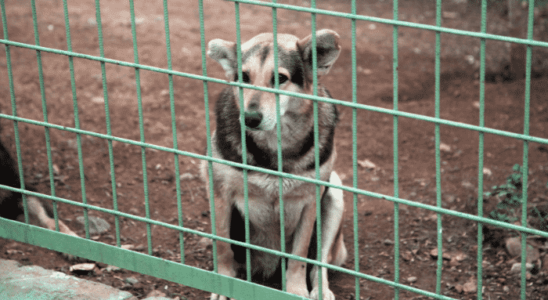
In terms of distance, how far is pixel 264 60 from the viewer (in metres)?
3.26

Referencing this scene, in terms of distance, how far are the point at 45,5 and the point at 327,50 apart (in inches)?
239

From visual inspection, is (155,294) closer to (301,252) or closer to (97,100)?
(301,252)

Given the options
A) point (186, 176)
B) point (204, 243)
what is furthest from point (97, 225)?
point (186, 176)

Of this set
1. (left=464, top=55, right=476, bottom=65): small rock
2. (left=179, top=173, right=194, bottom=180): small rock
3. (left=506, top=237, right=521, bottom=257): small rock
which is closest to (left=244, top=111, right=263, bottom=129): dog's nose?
(left=506, top=237, right=521, bottom=257): small rock

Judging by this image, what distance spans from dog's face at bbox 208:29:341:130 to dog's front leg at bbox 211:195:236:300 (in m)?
0.57

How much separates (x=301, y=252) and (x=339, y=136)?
2168mm

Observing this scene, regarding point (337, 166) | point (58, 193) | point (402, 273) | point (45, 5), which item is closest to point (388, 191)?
point (337, 166)

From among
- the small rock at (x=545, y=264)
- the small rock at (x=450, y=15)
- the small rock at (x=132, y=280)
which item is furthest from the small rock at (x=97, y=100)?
the small rock at (x=450, y=15)

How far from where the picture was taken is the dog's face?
10.1 feet

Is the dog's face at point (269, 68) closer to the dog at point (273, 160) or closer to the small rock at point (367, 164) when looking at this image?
the dog at point (273, 160)

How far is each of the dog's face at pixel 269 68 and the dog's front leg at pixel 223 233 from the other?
0.57m

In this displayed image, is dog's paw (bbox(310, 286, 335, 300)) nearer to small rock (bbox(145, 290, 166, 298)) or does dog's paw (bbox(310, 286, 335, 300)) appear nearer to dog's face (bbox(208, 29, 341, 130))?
small rock (bbox(145, 290, 166, 298))

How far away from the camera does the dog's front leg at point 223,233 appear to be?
11.3 feet

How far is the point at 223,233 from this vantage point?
11.4ft
